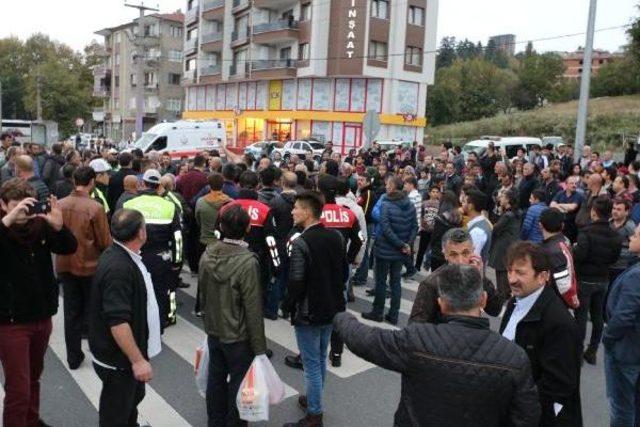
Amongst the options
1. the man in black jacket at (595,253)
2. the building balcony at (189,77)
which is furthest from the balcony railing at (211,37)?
the man in black jacket at (595,253)

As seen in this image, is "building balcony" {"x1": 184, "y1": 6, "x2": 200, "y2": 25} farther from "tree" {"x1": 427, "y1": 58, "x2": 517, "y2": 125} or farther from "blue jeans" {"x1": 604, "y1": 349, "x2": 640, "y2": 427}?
"blue jeans" {"x1": 604, "y1": 349, "x2": 640, "y2": 427}

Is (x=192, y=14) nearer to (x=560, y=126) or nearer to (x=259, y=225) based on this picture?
(x=560, y=126)

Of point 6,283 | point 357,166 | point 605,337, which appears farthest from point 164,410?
point 357,166

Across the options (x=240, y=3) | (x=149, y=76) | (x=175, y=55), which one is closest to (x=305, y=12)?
(x=240, y=3)

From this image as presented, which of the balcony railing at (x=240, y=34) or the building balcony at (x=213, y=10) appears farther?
the building balcony at (x=213, y=10)

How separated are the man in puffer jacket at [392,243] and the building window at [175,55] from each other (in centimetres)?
6719

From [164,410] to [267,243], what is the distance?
2.38m

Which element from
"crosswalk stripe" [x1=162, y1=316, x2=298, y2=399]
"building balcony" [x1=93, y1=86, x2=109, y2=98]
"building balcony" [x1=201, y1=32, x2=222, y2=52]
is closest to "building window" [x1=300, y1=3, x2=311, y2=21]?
"building balcony" [x1=201, y1=32, x2=222, y2=52]

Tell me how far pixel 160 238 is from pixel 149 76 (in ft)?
227

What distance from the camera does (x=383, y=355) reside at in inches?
107

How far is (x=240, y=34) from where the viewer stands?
170ft

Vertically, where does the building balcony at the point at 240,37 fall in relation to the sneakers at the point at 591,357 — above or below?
above

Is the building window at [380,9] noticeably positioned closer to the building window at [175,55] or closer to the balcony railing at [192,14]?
the balcony railing at [192,14]

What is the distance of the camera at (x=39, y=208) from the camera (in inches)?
160
